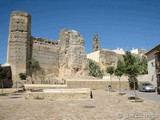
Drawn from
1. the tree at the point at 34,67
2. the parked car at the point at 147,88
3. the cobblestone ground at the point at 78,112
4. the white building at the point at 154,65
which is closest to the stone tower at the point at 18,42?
the tree at the point at 34,67

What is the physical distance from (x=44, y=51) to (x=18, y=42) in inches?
322

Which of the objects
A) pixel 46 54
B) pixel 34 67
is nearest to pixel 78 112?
pixel 34 67

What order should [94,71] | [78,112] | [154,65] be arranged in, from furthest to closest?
[94,71] < [154,65] < [78,112]

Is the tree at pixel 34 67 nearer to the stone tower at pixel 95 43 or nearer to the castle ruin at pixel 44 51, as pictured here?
the castle ruin at pixel 44 51

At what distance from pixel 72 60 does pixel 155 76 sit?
73.7 ft

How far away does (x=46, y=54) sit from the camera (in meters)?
47.5

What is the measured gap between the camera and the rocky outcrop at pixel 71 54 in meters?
47.8

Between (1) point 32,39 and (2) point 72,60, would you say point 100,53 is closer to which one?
(2) point 72,60

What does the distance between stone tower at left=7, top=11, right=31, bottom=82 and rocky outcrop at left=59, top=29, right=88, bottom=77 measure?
9972mm

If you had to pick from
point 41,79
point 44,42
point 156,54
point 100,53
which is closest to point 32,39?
point 44,42

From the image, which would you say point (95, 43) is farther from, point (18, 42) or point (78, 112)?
point (78, 112)

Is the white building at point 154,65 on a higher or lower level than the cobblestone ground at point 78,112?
higher

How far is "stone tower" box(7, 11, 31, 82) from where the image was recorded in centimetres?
3972

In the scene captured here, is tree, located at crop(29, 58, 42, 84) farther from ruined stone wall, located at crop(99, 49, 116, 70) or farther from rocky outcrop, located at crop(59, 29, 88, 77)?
ruined stone wall, located at crop(99, 49, 116, 70)
